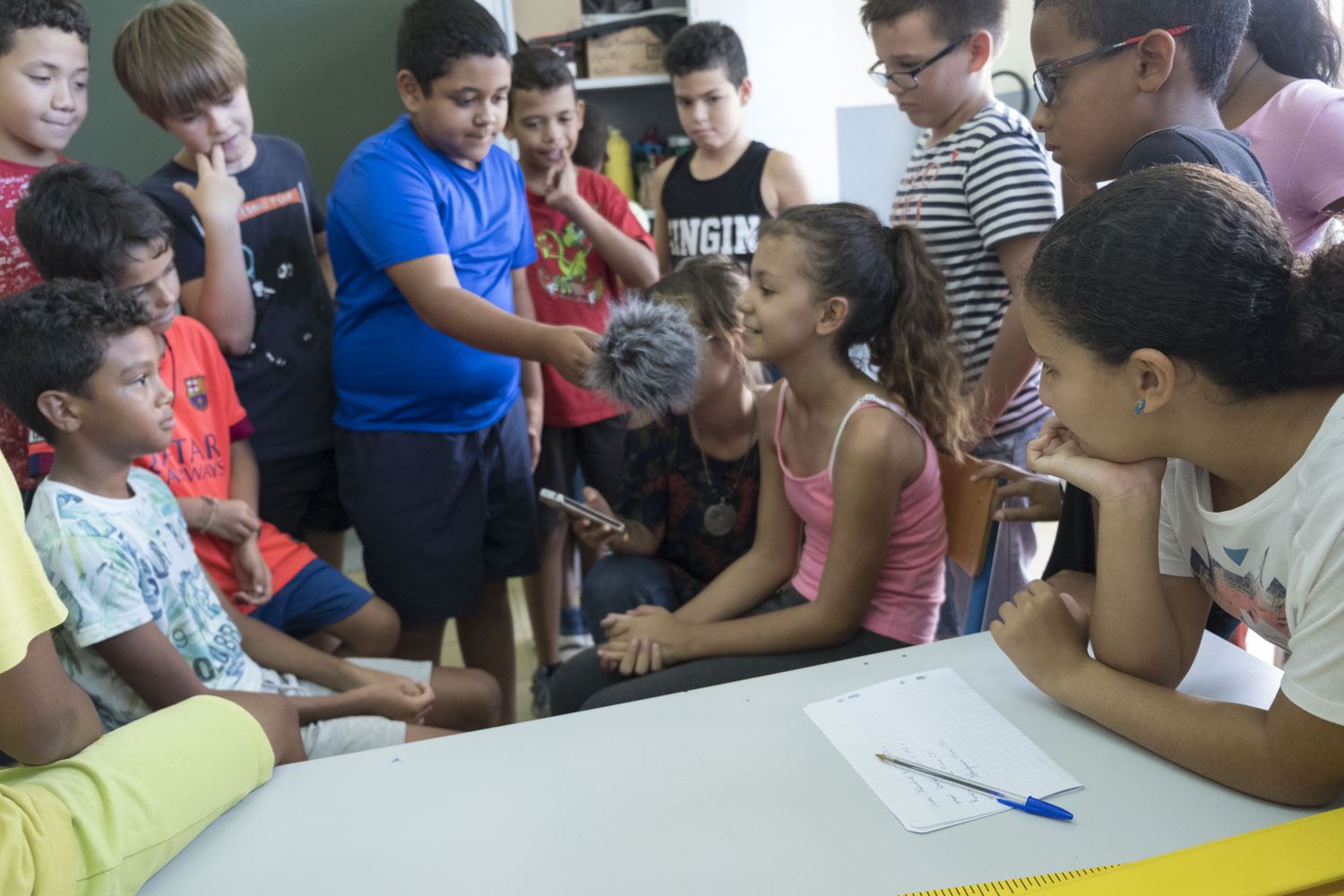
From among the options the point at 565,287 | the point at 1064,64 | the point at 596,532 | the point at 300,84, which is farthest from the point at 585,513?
the point at 300,84

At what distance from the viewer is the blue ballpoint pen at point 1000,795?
810 mm

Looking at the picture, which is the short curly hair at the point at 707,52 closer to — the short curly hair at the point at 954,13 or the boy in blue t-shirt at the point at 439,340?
the boy in blue t-shirt at the point at 439,340

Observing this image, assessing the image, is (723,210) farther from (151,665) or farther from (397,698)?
(151,665)

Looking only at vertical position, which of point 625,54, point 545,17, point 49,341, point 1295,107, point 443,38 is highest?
point 545,17

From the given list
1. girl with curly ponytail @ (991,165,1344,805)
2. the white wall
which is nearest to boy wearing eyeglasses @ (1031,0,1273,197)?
girl with curly ponytail @ (991,165,1344,805)

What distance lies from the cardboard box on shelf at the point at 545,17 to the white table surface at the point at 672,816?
2.77 m

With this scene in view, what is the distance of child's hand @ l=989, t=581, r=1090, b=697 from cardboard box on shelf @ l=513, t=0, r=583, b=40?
277 centimetres

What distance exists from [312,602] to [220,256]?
707mm

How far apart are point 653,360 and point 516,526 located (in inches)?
27.5

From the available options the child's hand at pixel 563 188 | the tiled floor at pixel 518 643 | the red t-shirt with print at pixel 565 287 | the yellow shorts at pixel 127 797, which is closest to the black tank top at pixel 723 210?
the red t-shirt with print at pixel 565 287

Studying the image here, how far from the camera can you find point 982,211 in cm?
164

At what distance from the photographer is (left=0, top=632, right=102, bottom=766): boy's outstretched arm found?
2.62ft

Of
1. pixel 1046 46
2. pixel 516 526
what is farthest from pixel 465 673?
pixel 1046 46

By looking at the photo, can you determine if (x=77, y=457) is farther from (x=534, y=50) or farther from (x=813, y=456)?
(x=534, y=50)
